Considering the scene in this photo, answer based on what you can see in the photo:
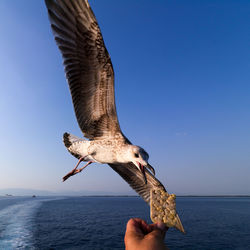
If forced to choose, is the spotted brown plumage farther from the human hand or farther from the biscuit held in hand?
the human hand

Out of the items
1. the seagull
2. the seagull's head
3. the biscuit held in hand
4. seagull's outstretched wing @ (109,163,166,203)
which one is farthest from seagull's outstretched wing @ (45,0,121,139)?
the biscuit held in hand

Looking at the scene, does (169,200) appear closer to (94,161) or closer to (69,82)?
(94,161)

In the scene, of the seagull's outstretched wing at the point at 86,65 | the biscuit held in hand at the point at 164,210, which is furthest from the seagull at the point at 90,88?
the biscuit held in hand at the point at 164,210

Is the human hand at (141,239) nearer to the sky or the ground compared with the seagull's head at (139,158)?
nearer to the ground

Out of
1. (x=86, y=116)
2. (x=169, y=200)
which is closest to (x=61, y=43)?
(x=86, y=116)

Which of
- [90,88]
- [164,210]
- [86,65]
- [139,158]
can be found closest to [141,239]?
[164,210]

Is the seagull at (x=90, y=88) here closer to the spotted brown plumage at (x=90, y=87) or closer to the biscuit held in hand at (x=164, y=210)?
the spotted brown plumage at (x=90, y=87)
